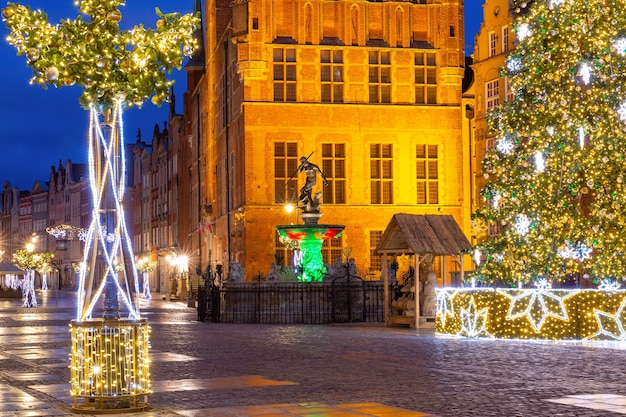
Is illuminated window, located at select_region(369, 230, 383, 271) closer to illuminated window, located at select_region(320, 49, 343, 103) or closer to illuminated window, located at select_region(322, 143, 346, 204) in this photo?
illuminated window, located at select_region(322, 143, 346, 204)

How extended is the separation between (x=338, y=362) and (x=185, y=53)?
6252 mm

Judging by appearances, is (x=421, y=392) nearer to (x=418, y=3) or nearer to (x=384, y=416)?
(x=384, y=416)

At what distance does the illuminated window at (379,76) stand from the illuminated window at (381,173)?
2287 mm

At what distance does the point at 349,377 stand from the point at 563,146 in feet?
32.1

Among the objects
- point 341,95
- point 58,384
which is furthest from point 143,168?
point 58,384

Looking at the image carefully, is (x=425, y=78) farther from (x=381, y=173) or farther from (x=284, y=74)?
(x=284, y=74)

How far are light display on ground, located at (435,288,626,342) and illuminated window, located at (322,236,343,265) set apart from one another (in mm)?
24009

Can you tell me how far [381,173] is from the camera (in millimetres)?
47375

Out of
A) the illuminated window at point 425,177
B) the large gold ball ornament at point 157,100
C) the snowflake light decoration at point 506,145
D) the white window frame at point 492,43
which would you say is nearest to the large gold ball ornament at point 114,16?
the large gold ball ornament at point 157,100

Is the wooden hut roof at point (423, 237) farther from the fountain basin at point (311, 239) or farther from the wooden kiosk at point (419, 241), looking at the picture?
the fountain basin at point (311, 239)

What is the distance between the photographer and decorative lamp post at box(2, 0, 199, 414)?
10750 millimetres

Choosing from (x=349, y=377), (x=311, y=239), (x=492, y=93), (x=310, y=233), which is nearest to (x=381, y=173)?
(x=492, y=93)

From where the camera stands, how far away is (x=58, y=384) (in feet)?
43.9

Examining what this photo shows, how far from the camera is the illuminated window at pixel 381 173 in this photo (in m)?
47.3
